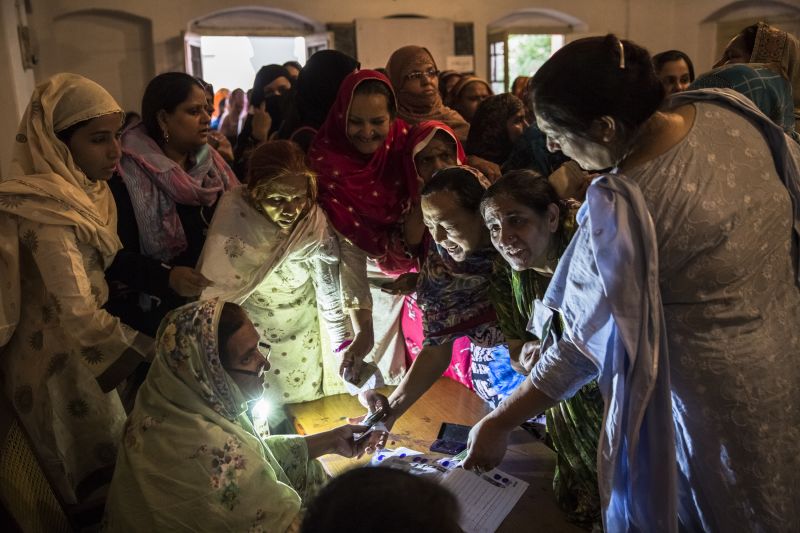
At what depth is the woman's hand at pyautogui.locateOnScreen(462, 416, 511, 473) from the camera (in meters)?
1.42

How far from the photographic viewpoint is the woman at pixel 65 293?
5.93ft

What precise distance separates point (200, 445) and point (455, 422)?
0.89 m

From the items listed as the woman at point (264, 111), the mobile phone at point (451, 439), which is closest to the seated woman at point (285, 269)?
the mobile phone at point (451, 439)

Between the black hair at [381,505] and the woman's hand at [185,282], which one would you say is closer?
the black hair at [381,505]

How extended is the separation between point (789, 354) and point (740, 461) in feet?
0.69

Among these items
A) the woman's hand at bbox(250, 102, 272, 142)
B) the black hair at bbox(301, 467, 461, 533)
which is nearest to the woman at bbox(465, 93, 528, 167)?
the woman's hand at bbox(250, 102, 272, 142)

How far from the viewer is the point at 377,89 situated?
235 cm

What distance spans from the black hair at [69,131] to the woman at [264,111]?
1395 mm

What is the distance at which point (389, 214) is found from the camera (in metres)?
2.40

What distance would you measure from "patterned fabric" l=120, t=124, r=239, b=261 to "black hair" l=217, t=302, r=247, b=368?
0.82 m

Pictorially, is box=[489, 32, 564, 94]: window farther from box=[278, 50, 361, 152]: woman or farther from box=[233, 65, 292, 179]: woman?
box=[278, 50, 361, 152]: woman

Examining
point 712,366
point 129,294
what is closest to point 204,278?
point 129,294

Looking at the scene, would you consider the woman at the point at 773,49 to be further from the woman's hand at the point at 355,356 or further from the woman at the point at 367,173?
the woman's hand at the point at 355,356

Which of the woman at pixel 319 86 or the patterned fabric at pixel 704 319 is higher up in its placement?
the woman at pixel 319 86
